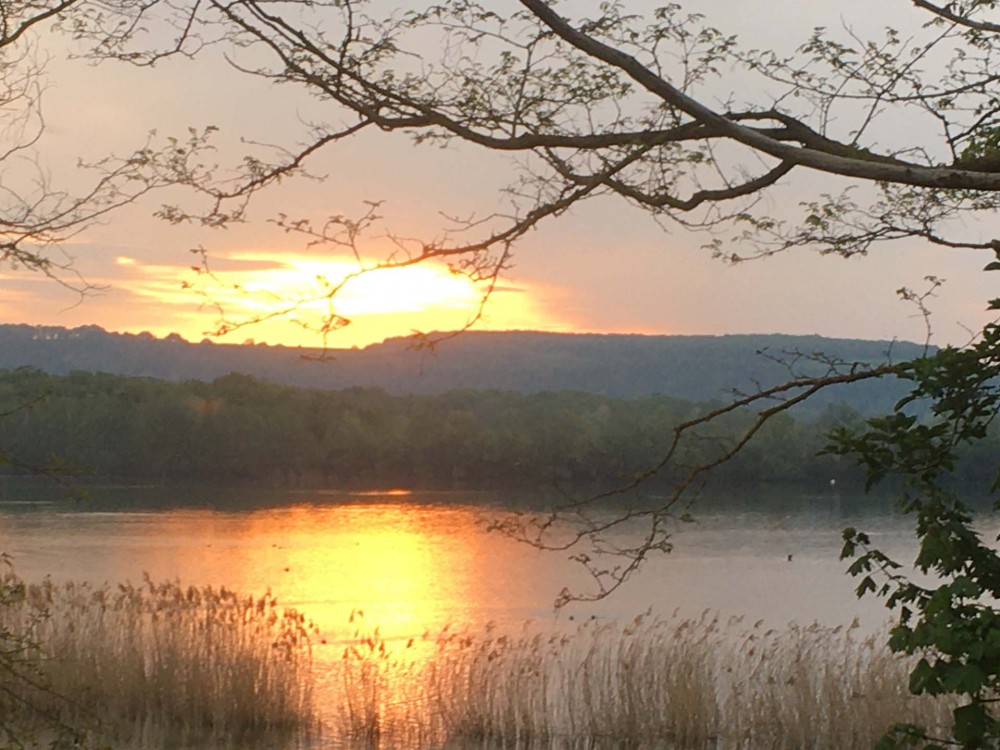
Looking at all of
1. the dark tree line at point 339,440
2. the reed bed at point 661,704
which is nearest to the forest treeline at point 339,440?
the dark tree line at point 339,440

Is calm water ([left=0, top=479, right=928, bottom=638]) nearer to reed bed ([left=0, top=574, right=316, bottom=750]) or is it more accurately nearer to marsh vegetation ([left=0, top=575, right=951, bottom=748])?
reed bed ([left=0, top=574, right=316, bottom=750])

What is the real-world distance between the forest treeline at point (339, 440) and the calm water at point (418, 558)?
30.3 ft

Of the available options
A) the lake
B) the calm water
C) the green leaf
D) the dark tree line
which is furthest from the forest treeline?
the green leaf

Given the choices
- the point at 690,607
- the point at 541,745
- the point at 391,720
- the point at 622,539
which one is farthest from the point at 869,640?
the point at 622,539

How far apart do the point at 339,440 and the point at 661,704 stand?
50.3m

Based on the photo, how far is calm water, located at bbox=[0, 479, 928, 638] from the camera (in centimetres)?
2062

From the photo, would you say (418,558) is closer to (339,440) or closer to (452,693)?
(452,693)

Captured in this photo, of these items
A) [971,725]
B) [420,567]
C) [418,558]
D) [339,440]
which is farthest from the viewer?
[339,440]

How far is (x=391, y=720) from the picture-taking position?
1056cm

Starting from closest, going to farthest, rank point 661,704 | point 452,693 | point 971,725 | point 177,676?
point 971,725, point 661,704, point 452,693, point 177,676

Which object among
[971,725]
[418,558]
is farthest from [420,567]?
[971,725]

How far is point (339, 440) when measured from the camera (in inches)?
2344

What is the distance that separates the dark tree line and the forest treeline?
0.18ft

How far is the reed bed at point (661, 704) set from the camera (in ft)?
31.5
